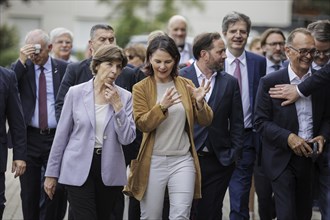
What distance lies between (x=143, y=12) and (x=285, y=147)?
114 ft

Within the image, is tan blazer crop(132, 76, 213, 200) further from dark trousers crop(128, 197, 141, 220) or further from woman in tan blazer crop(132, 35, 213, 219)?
dark trousers crop(128, 197, 141, 220)

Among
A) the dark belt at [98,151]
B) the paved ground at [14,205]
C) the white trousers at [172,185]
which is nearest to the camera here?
the dark belt at [98,151]

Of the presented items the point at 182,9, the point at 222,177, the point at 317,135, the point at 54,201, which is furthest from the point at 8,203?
the point at 182,9

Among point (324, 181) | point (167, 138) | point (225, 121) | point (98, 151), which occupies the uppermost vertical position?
point (225, 121)

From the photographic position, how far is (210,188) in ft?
28.4

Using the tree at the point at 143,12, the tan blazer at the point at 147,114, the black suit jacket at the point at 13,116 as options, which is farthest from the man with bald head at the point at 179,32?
the tree at the point at 143,12

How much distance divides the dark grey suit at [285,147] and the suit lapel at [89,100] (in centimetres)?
189

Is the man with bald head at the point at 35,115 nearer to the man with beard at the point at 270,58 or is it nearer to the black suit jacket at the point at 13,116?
the black suit jacket at the point at 13,116

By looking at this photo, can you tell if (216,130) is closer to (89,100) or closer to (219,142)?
(219,142)

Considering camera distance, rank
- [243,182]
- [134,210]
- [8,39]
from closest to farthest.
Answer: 1. [134,210]
2. [243,182]
3. [8,39]

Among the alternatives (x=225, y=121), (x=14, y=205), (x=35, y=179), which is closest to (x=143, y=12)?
(x=14, y=205)

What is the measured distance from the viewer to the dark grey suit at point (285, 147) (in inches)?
329

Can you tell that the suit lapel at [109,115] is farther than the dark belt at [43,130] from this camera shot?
No

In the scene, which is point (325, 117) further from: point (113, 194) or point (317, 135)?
point (113, 194)
